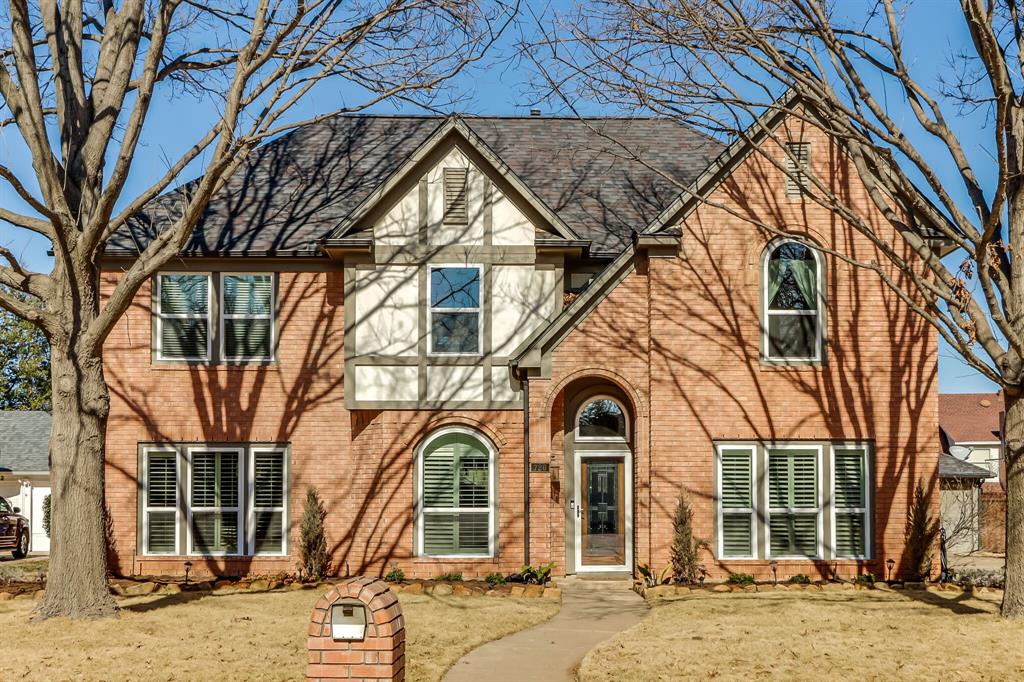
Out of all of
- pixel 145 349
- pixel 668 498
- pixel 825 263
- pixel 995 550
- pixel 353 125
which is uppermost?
pixel 353 125

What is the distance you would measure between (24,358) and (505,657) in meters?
45.4

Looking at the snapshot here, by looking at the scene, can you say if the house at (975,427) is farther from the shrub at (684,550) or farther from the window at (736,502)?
the shrub at (684,550)

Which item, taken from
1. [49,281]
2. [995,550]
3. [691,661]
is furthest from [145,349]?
[995,550]

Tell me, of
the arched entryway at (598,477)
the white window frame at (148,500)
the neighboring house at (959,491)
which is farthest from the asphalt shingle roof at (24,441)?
the neighboring house at (959,491)

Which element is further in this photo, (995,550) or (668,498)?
(995,550)

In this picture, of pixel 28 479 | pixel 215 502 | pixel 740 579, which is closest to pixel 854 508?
pixel 740 579

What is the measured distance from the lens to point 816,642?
12039 mm

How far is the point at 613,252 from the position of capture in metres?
19.3

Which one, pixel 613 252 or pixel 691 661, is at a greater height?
pixel 613 252

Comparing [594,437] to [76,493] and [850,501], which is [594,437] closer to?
[850,501]

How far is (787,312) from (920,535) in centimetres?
418

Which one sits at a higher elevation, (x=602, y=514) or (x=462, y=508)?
(x=462, y=508)

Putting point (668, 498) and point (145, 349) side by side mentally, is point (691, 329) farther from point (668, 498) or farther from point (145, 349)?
point (145, 349)

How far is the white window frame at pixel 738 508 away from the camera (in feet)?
57.6
